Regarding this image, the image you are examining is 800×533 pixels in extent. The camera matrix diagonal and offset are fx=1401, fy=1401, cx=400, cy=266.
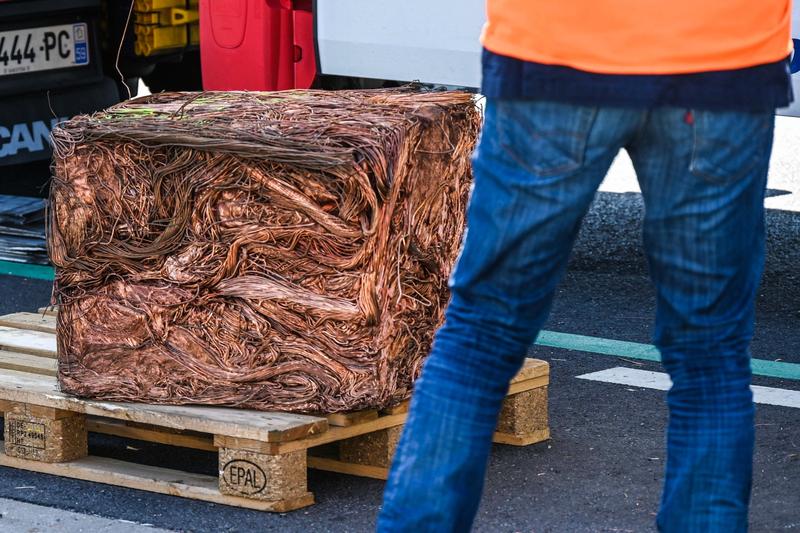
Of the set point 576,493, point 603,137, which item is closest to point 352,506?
point 576,493

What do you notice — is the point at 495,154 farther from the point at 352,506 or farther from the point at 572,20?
the point at 352,506

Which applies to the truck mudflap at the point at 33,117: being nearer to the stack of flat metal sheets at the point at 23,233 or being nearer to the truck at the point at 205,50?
the truck at the point at 205,50

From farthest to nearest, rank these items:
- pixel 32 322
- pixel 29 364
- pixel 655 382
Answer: pixel 655 382 → pixel 32 322 → pixel 29 364

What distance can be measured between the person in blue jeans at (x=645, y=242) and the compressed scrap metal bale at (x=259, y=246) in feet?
3.66

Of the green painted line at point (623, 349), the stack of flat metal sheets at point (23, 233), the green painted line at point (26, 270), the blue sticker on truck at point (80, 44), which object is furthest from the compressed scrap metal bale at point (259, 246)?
the blue sticker on truck at point (80, 44)

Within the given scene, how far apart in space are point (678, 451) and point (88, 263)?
1.79 meters

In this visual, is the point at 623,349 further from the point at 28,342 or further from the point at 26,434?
the point at 26,434

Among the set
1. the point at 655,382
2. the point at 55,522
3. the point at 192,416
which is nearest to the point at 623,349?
the point at 655,382

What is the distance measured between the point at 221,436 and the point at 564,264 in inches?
52.6

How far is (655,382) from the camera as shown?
429 cm

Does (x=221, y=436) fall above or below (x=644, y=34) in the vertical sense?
below

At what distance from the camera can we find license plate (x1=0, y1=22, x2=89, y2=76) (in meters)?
6.14

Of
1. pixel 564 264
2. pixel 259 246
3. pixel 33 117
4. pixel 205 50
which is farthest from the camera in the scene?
pixel 33 117

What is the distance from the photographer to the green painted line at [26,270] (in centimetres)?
589
